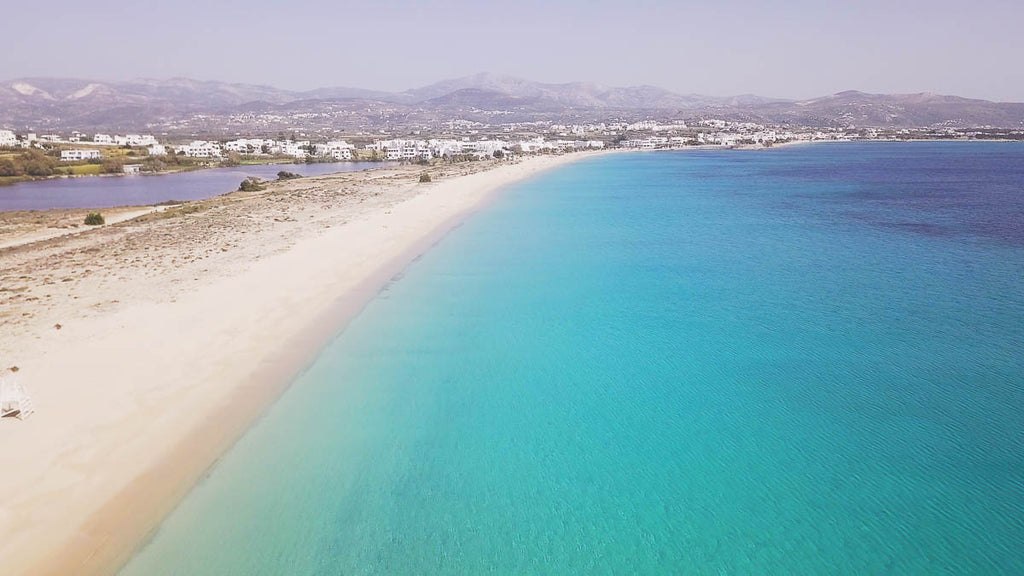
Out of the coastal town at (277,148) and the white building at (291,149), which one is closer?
the coastal town at (277,148)

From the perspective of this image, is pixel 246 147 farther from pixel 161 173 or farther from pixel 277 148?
pixel 161 173

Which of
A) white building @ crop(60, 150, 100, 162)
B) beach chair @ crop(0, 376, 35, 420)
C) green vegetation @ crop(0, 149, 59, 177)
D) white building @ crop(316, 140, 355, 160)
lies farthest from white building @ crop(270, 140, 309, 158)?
beach chair @ crop(0, 376, 35, 420)

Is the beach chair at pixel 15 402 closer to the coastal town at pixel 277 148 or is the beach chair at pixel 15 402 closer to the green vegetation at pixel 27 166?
the coastal town at pixel 277 148

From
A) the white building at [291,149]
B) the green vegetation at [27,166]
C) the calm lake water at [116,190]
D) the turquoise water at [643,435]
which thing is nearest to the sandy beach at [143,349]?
the turquoise water at [643,435]

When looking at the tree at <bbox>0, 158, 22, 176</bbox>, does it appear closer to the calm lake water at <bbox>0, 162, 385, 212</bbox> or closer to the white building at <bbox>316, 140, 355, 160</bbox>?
the calm lake water at <bbox>0, 162, 385, 212</bbox>

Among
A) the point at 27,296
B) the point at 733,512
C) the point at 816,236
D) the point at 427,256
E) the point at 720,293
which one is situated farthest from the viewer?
the point at 816,236

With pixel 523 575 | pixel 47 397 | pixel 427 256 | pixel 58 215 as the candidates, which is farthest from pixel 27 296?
pixel 58 215

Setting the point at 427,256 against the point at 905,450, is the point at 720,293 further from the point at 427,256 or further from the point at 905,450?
the point at 427,256
